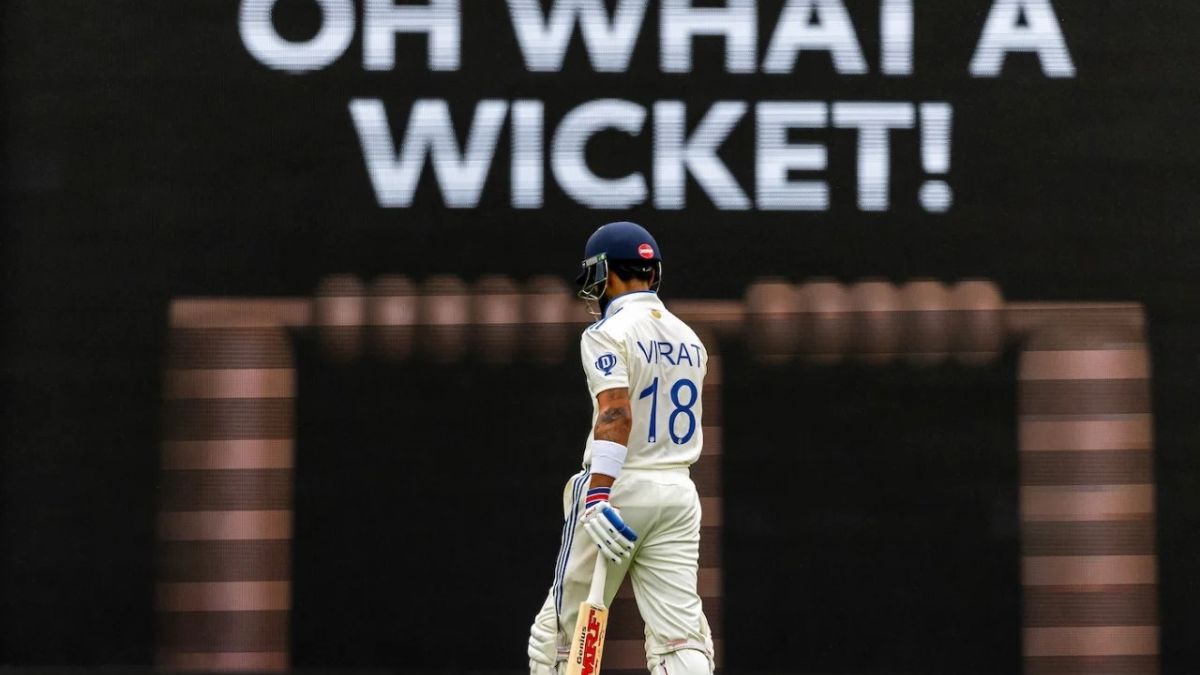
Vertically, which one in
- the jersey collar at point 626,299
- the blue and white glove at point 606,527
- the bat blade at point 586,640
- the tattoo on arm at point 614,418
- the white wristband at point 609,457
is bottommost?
the bat blade at point 586,640

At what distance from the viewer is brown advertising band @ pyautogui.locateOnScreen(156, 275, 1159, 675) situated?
7.06 meters

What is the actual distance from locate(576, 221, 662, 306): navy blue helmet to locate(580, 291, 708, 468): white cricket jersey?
0.35ft

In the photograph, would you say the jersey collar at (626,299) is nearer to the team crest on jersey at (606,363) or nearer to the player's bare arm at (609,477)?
the team crest on jersey at (606,363)

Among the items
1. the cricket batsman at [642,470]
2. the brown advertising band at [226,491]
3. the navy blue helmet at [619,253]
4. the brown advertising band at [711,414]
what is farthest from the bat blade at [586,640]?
the brown advertising band at [226,491]

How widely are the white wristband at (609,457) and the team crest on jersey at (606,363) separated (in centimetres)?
24

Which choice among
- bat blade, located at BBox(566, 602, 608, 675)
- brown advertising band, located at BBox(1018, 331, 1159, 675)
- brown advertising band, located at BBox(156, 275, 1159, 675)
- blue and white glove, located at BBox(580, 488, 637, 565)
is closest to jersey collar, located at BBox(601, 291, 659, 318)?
blue and white glove, located at BBox(580, 488, 637, 565)

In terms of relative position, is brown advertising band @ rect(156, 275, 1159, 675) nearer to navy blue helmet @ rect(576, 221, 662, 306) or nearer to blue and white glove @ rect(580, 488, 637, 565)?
navy blue helmet @ rect(576, 221, 662, 306)

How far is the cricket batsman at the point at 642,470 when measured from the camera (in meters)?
5.67

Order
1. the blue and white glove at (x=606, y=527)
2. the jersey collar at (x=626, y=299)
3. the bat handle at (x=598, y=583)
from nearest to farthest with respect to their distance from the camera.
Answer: the blue and white glove at (x=606, y=527), the bat handle at (x=598, y=583), the jersey collar at (x=626, y=299)

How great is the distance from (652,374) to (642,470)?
32 centimetres

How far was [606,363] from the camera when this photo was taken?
5.65 metres

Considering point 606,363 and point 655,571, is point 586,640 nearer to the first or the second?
point 655,571

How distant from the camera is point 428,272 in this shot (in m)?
7.16

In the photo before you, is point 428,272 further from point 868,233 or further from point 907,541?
point 907,541
